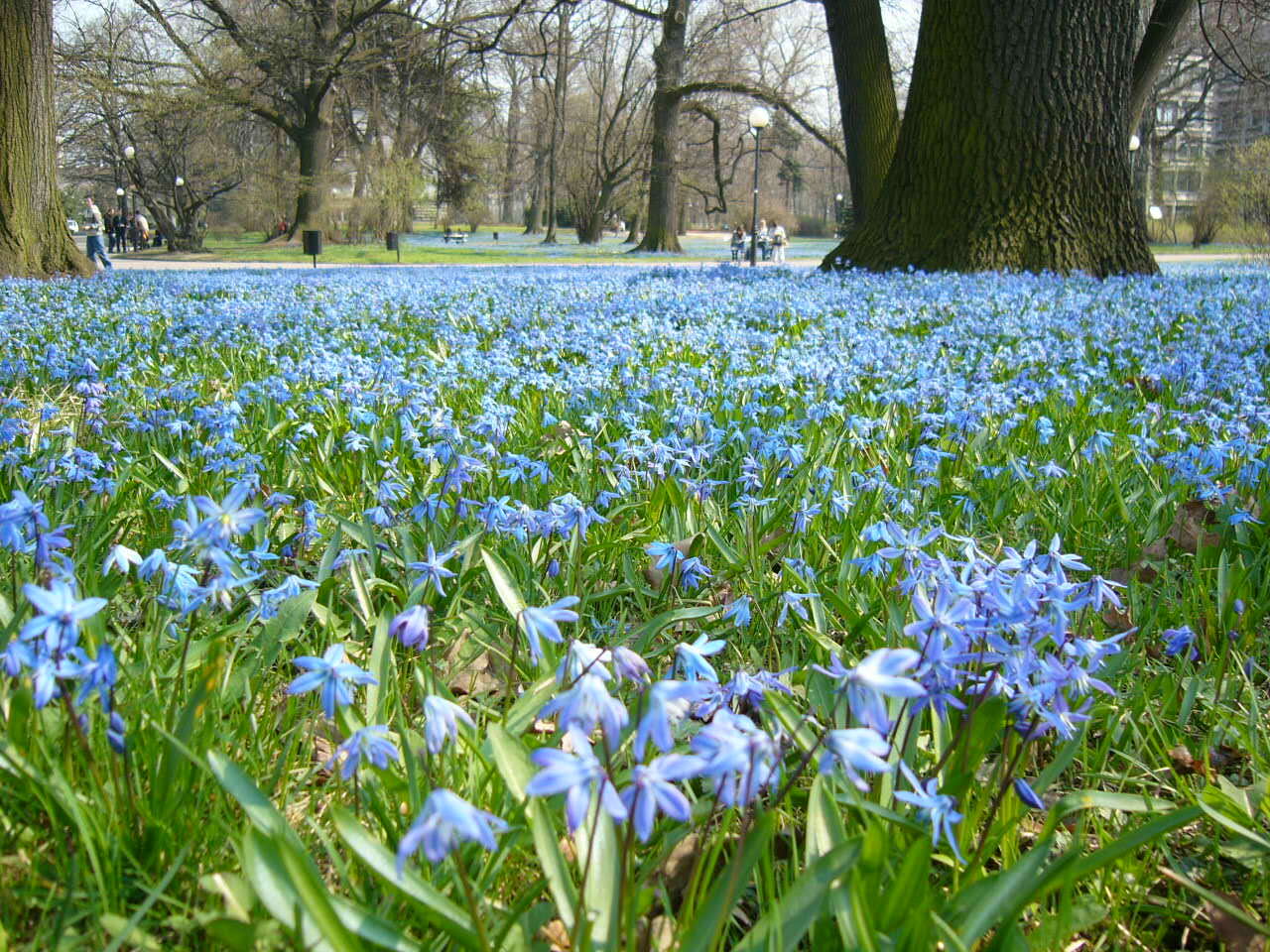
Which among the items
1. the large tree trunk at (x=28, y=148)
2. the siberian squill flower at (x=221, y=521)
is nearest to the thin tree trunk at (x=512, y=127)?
the large tree trunk at (x=28, y=148)

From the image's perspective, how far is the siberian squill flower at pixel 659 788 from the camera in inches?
30.5

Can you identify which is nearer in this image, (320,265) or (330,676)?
(330,676)

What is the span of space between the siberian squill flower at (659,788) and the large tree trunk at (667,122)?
30661 millimetres

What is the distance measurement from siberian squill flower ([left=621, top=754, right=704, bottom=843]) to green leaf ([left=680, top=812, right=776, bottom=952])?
0.46ft

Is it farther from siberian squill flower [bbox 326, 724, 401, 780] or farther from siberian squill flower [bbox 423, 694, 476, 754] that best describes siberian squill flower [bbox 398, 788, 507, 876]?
siberian squill flower [bbox 326, 724, 401, 780]

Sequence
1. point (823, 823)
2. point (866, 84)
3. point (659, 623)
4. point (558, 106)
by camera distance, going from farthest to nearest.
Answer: point (558, 106) → point (866, 84) → point (659, 623) → point (823, 823)

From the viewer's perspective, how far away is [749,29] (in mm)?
42969

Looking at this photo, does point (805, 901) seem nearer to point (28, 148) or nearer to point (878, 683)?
point (878, 683)

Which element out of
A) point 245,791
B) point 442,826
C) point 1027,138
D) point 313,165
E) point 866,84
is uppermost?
point 313,165

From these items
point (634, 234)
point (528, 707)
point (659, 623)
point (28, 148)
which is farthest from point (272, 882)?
point (634, 234)

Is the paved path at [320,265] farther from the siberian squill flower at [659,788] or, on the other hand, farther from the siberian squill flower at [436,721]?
the siberian squill flower at [659,788]

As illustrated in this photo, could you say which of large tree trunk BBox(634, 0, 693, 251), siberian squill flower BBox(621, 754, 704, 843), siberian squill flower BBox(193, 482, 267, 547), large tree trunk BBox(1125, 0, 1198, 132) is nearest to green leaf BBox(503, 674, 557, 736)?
siberian squill flower BBox(193, 482, 267, 547)

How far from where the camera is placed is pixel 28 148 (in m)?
11.0

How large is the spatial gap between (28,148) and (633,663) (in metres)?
12.7
